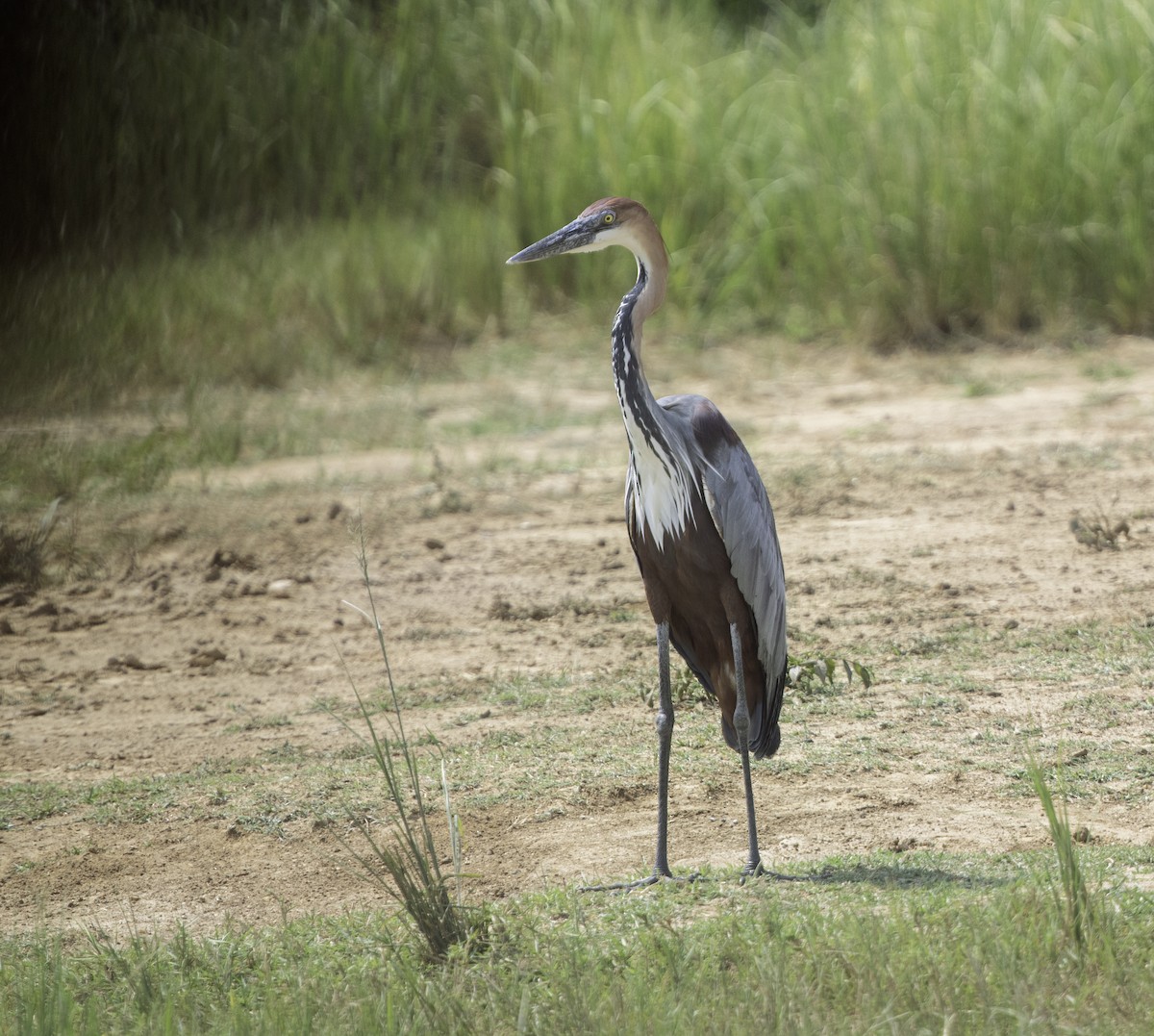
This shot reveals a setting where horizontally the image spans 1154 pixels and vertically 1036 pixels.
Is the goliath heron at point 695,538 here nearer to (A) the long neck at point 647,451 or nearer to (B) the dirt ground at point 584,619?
(A) the long neck at point 647,451

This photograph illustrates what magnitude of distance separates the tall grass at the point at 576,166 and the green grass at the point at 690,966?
4.25 m

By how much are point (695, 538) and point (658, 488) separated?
0.14 metres

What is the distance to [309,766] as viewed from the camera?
4426 millimetres

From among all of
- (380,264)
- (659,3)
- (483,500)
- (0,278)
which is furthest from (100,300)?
(659,3)

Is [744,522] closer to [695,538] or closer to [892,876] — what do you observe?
[695,538]

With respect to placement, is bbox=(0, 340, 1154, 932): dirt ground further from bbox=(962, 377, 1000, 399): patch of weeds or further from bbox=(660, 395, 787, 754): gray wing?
bbox=(660, 395, 787, 754): gray wing

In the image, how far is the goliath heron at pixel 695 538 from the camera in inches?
143

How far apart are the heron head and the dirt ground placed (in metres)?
1.37

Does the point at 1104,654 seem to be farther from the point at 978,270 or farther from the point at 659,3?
the point at 659,3

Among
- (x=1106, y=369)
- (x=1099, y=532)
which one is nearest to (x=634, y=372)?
(x=1099, y=532)

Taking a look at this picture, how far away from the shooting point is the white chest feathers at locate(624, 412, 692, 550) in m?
3.63

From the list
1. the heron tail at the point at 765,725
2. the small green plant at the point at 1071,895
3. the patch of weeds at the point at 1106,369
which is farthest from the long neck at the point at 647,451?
the patch of weeds at the point at 1106,369

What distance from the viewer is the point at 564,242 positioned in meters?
3.94

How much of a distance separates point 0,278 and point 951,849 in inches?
184
